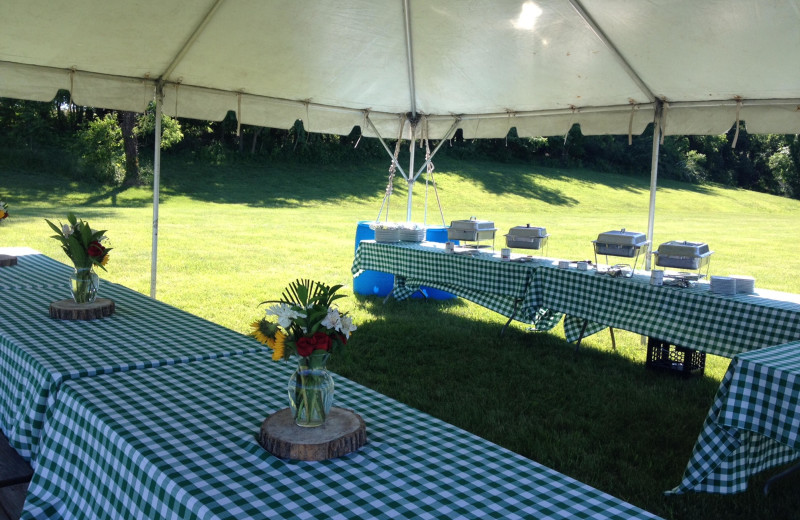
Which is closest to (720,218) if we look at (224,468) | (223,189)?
(223,189)

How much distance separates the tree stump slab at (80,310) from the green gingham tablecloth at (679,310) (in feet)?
9.88

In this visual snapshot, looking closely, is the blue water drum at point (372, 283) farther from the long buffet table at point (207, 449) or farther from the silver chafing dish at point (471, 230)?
the long buffet table at point (207, 449)

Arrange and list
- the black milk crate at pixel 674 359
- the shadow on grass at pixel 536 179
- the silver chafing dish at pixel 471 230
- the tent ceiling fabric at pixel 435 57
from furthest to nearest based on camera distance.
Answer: the shadow on grass at pixel 536 179
the silver chafing dish at pixel 471 230
the black milk crate at pixel 674 359
the tent ceiling fabric at pixel 435 57

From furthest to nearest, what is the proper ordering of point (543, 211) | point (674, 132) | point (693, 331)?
point (543, 211)
point (674, 132)
point (693, 331)

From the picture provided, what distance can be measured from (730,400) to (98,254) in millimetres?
2592

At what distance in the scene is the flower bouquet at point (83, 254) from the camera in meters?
2.73

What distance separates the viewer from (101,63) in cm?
466

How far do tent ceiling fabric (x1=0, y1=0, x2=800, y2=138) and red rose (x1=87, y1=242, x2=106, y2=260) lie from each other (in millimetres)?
1946

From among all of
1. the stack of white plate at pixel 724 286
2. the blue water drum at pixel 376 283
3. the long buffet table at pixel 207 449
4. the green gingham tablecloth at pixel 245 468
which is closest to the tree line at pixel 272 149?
the blue water drum at pixel 376 283

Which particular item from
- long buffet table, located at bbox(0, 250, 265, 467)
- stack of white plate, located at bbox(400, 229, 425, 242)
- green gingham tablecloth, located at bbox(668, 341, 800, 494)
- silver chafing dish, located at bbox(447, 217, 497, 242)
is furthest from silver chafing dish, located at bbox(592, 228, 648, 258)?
long buffet table, located at bbox(0, 250, 265, 467)

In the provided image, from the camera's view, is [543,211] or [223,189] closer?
[223,189]

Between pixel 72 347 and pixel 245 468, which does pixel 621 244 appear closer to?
pixel 72 347

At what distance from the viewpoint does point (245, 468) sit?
138 centimetres

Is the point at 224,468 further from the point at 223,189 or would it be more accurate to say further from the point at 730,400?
the point at 223,189
